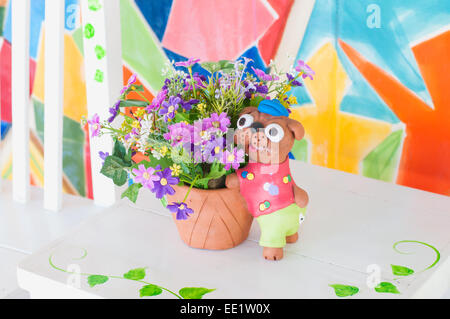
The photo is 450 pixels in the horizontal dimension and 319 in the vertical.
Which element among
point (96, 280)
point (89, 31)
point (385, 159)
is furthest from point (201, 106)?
point (385, 159)

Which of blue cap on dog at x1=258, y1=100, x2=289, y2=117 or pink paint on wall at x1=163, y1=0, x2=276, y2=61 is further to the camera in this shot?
pink paint on wall at x1=163, y1=0, x2=276, y2=61

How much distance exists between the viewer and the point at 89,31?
4.85 feet

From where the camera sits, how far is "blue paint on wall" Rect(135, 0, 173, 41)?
1763 mm

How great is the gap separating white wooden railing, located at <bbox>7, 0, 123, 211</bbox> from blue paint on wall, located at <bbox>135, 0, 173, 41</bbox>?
0.29 meters

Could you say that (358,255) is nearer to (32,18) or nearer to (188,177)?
(188,177)

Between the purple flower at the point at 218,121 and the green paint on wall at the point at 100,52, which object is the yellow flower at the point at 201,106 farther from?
the green paint on wall at the point at 100,52

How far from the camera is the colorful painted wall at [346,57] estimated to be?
1.41 meters

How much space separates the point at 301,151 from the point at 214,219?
2.08 ft

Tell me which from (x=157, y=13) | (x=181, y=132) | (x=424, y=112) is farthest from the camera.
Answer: (x=157, y=13)

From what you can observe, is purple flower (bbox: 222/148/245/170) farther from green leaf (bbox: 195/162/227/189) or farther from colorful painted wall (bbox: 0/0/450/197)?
colorful painted wall (bbox: 0/0/450/197)

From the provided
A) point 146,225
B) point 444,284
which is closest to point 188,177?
point 146,225

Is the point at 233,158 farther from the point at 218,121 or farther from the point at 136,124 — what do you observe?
the point at 136,124

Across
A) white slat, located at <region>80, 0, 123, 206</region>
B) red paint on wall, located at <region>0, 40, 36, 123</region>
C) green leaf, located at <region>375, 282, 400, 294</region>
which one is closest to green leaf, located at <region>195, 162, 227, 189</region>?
green leaf, located at <region>375, 282, 400, 294</region>
